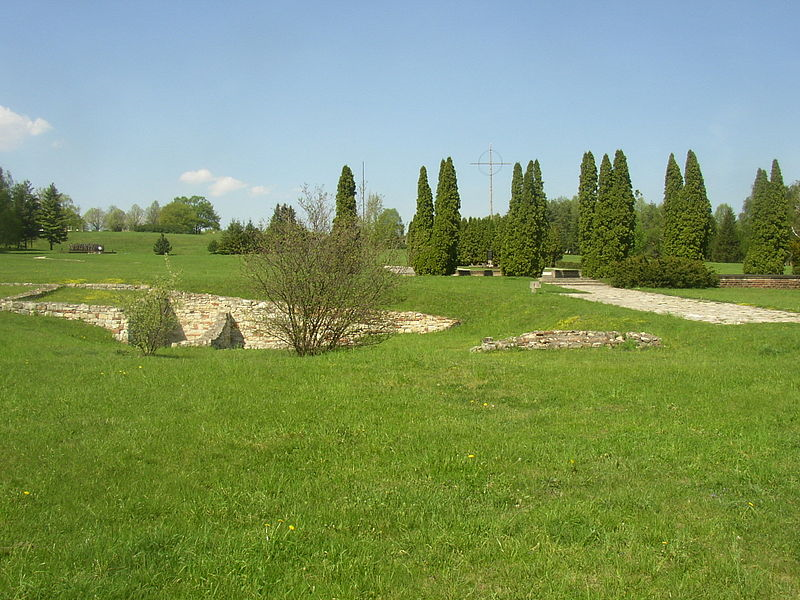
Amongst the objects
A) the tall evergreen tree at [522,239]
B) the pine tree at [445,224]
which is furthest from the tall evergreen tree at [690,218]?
the pine tree at [445,224]

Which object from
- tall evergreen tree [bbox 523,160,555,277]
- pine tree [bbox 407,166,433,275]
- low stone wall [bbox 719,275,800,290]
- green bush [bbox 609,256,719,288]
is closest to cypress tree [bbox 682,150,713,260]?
low stone wall [bbox 719,275,800,290]

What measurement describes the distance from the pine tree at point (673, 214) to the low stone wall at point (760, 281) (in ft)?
18.4

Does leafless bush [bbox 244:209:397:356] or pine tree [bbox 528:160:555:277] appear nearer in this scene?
leafless bush [bbox 244:209:397:356]

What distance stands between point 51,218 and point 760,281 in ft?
202

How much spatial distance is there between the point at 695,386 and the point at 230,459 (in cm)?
622

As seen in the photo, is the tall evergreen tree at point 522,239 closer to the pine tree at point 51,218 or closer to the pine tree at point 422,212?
the pine tree at point 422,212

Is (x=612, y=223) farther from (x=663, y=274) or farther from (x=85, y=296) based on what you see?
(x=85, y=296)

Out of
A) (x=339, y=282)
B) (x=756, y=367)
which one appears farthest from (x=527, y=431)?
(x=339, y=282)

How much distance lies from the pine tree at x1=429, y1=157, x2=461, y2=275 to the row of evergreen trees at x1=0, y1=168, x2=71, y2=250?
132 ft

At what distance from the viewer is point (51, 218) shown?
65312mm

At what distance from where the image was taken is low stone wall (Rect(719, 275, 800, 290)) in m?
32.4

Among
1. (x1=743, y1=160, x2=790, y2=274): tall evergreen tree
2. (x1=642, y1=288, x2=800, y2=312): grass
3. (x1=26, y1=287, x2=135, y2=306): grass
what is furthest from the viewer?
(x1=743, y1=160, x2=790, y2=274): tall evergreen tree

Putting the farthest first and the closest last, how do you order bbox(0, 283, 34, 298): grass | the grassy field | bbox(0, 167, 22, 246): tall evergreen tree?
bbox(0, 167, 22, 246): tall evergreen tree < bbox(0, 283, 34, 298): grass < the grassy field

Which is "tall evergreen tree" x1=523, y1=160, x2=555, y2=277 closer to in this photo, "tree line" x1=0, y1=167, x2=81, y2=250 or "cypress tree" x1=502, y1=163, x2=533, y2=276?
"cypress tree" x1=502, y1=163, x2=533, y2=276
